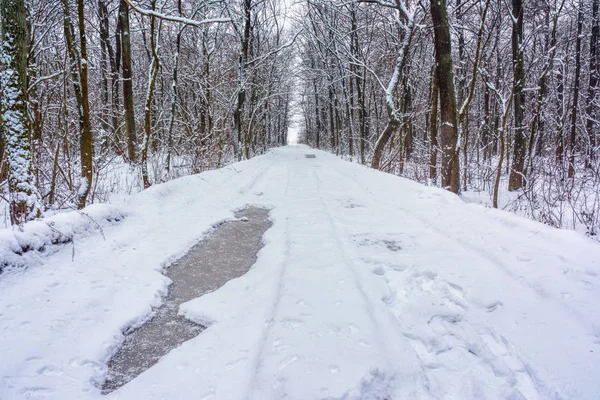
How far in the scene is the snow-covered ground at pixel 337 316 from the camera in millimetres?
1600

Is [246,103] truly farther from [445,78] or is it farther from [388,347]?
[388,347]

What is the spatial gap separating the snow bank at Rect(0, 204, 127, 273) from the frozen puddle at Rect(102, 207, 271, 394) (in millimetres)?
1069

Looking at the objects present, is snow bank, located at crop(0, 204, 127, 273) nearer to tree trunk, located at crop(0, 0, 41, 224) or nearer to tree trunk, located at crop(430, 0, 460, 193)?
tree trunk, located at crop(0, 0, 41, 224)

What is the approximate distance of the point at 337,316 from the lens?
2.15 meters

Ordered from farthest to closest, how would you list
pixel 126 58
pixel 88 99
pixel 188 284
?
pixel 126 58 → pixel 88 99 → pixel 188 284

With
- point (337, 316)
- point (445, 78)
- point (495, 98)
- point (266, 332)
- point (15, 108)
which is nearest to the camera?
point (266, 332)

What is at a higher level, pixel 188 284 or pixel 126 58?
pixel 126 58

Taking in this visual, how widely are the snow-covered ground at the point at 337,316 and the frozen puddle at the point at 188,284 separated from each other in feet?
0.29

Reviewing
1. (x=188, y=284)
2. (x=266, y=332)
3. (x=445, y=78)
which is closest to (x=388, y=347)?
(x=266, y=332)

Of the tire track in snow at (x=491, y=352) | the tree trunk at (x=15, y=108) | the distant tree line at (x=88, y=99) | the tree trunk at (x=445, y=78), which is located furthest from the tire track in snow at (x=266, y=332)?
the tree trunk at (x=445, y=78)

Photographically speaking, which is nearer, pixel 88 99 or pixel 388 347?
pixel 388 347

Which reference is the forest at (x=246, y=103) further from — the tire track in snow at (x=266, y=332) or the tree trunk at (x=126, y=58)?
the tire track in snow at (x=266, y=332)

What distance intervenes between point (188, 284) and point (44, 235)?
55.4 inches

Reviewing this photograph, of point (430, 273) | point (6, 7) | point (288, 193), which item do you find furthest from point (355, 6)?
point (430, 273)
